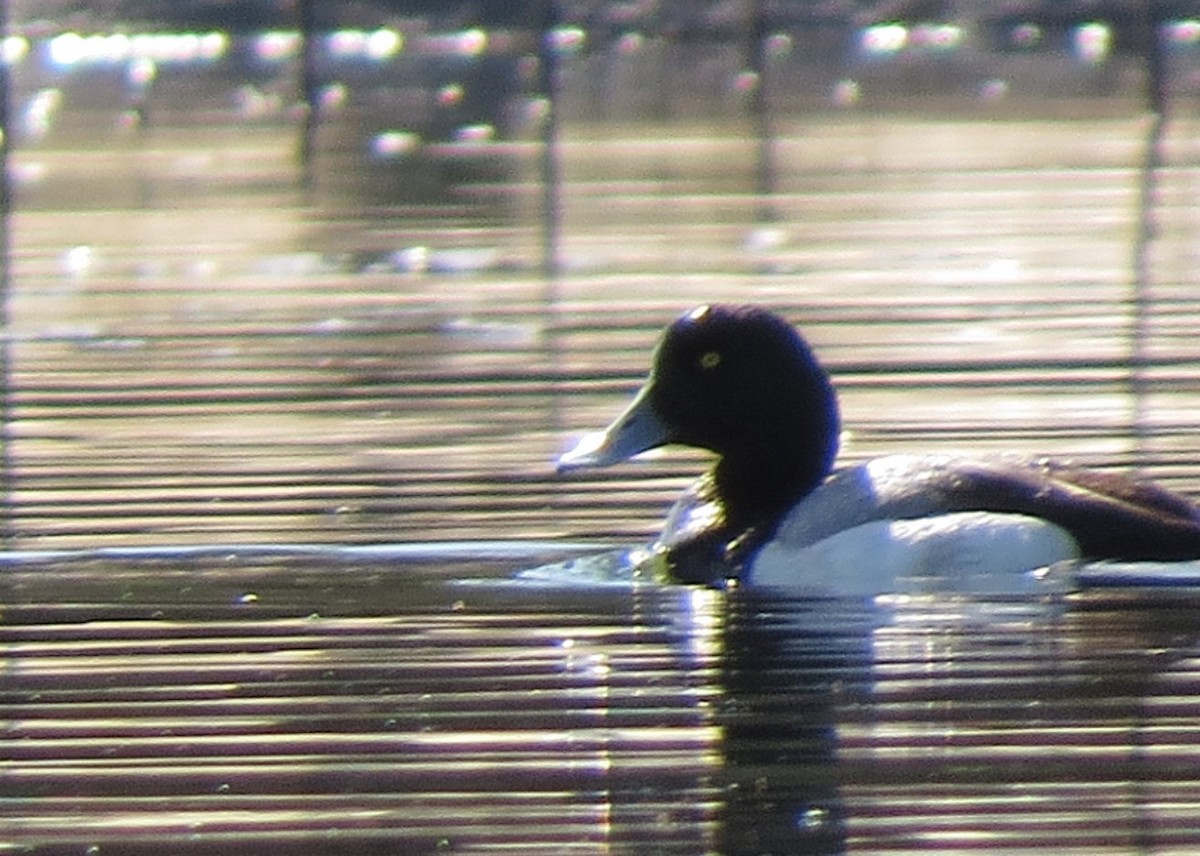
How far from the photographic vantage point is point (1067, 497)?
400 inches

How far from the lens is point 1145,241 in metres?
19.6

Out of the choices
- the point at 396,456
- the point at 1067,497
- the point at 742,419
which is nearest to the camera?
the point at 1067,497

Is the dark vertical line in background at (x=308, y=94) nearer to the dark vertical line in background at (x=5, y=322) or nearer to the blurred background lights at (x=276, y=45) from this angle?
the dark vertical line in background at (x=5, y=322)

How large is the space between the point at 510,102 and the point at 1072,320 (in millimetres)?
15506

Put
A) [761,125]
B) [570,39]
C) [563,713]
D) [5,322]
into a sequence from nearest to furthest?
[563,713], [5,322], [761,125], [570,39]

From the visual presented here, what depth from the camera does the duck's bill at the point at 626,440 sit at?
1091 cm

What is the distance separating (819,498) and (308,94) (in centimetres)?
1380

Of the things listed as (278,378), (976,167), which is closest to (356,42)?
(976,167)

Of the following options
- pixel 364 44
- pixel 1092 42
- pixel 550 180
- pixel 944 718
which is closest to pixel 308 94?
pixel 550 180

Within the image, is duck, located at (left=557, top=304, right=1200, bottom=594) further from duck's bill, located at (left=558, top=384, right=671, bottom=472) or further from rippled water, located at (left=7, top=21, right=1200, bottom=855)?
rippled water, located at (left=7, top=21, right=1200, bottom=855)

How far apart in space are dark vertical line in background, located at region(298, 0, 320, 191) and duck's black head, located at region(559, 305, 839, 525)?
11927 mm

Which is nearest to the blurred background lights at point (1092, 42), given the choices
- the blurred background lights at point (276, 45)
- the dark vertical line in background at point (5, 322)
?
the blurred background lights at point (276, 45)

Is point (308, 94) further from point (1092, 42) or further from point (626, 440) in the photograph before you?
point (1092, 42)

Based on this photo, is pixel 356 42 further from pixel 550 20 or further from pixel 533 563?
pixel 533 563
